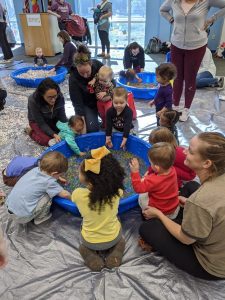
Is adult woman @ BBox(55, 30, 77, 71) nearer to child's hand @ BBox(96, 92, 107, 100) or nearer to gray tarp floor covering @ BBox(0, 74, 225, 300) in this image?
child's hand @ BBox(96, 92, 107, 100)

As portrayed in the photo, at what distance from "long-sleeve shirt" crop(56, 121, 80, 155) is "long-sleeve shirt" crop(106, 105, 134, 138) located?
29 cm

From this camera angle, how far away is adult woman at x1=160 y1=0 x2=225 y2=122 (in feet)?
7.24

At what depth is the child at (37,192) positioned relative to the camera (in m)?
1.39

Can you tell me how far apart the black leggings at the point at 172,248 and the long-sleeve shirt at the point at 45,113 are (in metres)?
1.30

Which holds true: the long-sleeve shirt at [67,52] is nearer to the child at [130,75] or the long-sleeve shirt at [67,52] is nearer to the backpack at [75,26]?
the child at [130,75]

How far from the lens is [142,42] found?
6.68 m

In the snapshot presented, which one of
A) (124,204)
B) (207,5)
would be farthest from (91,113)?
(207,5)

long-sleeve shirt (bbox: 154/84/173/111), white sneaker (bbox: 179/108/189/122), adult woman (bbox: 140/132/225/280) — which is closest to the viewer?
adult woman (bbox: 140/132/225/280)

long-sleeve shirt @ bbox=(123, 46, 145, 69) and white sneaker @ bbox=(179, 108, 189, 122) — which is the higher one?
long-sleeve shirt @ bbox=(123, 46, 145, 69)

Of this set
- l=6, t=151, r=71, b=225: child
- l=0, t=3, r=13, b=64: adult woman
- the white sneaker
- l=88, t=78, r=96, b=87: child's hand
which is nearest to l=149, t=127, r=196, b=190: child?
l=6, t=151, r=71, b=225: child

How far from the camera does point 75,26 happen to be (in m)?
4.97

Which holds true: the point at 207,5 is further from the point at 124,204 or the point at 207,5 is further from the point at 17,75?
the point at 17,75

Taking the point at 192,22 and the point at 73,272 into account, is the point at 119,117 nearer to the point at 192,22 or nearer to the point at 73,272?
the point at 192,22

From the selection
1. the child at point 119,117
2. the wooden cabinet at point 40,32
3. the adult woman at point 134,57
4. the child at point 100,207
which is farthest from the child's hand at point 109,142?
the wooden cabinet at point 40,32
